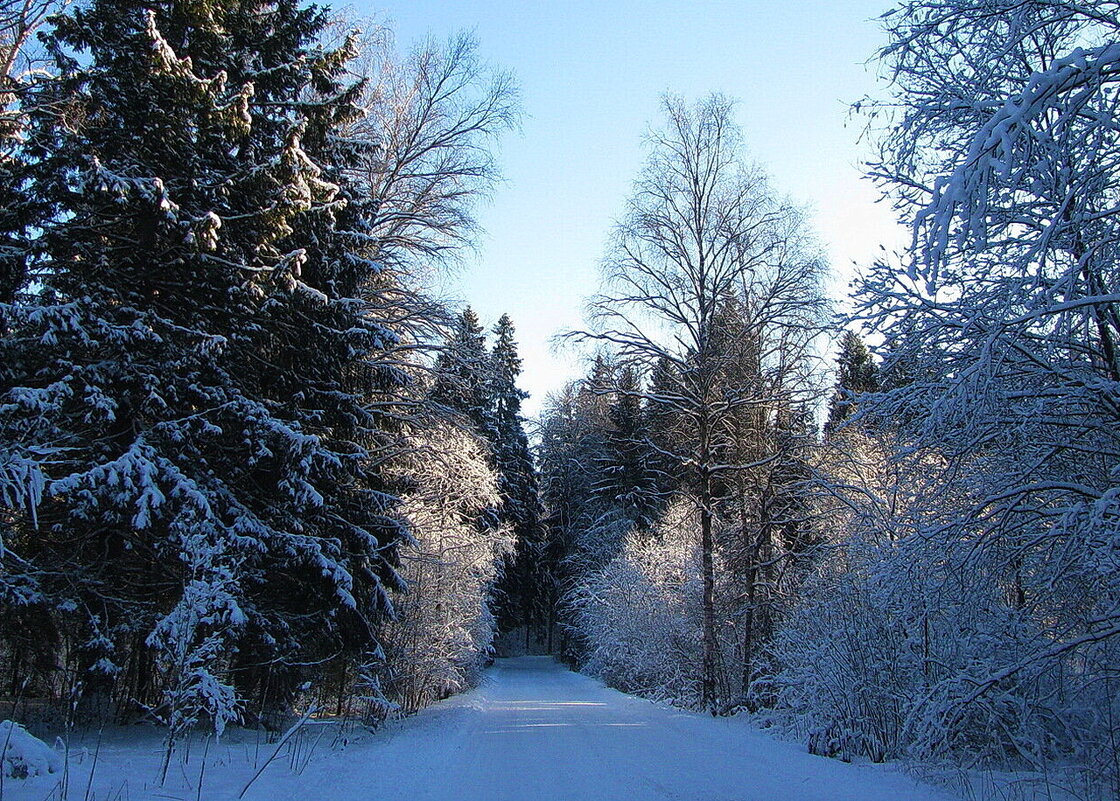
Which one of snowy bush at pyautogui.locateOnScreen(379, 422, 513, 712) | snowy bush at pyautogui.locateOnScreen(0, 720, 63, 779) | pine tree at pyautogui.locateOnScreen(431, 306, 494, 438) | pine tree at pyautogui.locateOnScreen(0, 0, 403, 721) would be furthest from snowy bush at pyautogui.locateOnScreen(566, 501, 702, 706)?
snowy bush at pyautogui.locateOnScreen(0, 720, 63, 779)

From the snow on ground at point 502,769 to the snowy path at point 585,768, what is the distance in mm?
17

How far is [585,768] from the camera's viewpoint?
7.73m

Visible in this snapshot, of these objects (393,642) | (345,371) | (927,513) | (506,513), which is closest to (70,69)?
(345,371)

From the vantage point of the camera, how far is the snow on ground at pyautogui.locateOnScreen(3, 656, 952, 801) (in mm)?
6230

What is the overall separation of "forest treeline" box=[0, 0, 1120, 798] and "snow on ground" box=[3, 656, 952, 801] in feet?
2.04

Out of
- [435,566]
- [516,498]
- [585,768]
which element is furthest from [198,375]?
[516,498]

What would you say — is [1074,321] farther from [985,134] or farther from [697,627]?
[697,627]

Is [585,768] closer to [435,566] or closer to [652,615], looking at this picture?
[435,566]

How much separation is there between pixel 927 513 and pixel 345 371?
8743mm

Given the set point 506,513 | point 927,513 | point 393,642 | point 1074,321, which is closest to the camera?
point 1074,321

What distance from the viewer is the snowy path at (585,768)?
6.46 meters

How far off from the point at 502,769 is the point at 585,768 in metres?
0.90

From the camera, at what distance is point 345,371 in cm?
1189

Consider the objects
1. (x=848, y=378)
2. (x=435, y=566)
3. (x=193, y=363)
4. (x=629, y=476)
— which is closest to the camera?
(x=193, y=363)
